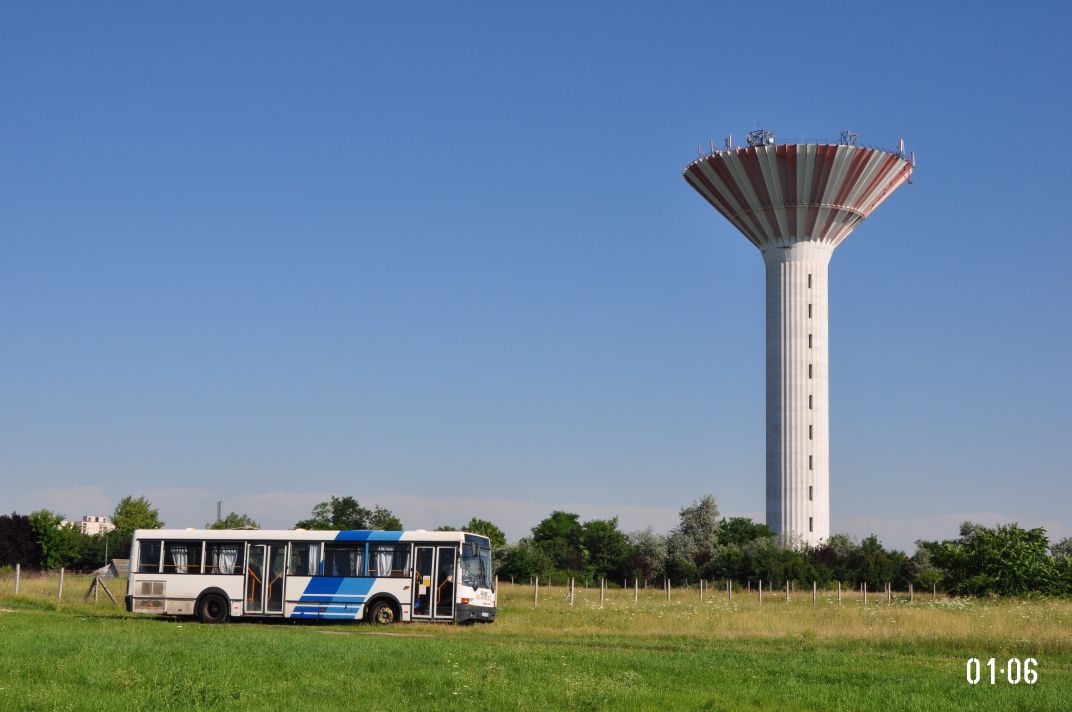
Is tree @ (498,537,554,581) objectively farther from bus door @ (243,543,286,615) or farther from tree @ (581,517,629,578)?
bus door @ (243,543,286,615)

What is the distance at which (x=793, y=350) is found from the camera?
83.1m

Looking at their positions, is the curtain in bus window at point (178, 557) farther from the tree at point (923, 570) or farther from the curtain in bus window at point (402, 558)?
the tree at point (923, 570)

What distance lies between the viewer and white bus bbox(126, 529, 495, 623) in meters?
36.8

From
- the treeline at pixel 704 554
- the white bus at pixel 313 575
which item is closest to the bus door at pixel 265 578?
the white bus at pixel 313 575

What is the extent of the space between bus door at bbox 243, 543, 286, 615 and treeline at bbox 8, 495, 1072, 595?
115 feet

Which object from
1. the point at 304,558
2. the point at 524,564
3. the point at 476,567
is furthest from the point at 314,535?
the point at 524,564

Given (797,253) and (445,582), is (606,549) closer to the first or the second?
(797,253)

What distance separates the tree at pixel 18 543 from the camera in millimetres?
85312

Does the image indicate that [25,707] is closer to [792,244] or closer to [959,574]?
[959,574]

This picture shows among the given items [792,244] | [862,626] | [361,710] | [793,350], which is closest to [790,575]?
[793,350]

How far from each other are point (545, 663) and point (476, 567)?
44.8 ft

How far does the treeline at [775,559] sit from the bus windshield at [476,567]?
107 feet

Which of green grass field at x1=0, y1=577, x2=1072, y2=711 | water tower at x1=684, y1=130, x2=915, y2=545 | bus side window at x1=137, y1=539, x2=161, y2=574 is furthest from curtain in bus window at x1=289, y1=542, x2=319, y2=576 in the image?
water tower at x1=684, y1=130, x2=915, y2=545

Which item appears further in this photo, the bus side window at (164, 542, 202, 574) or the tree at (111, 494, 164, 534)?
the tree at (111, 494, 164, 534)
